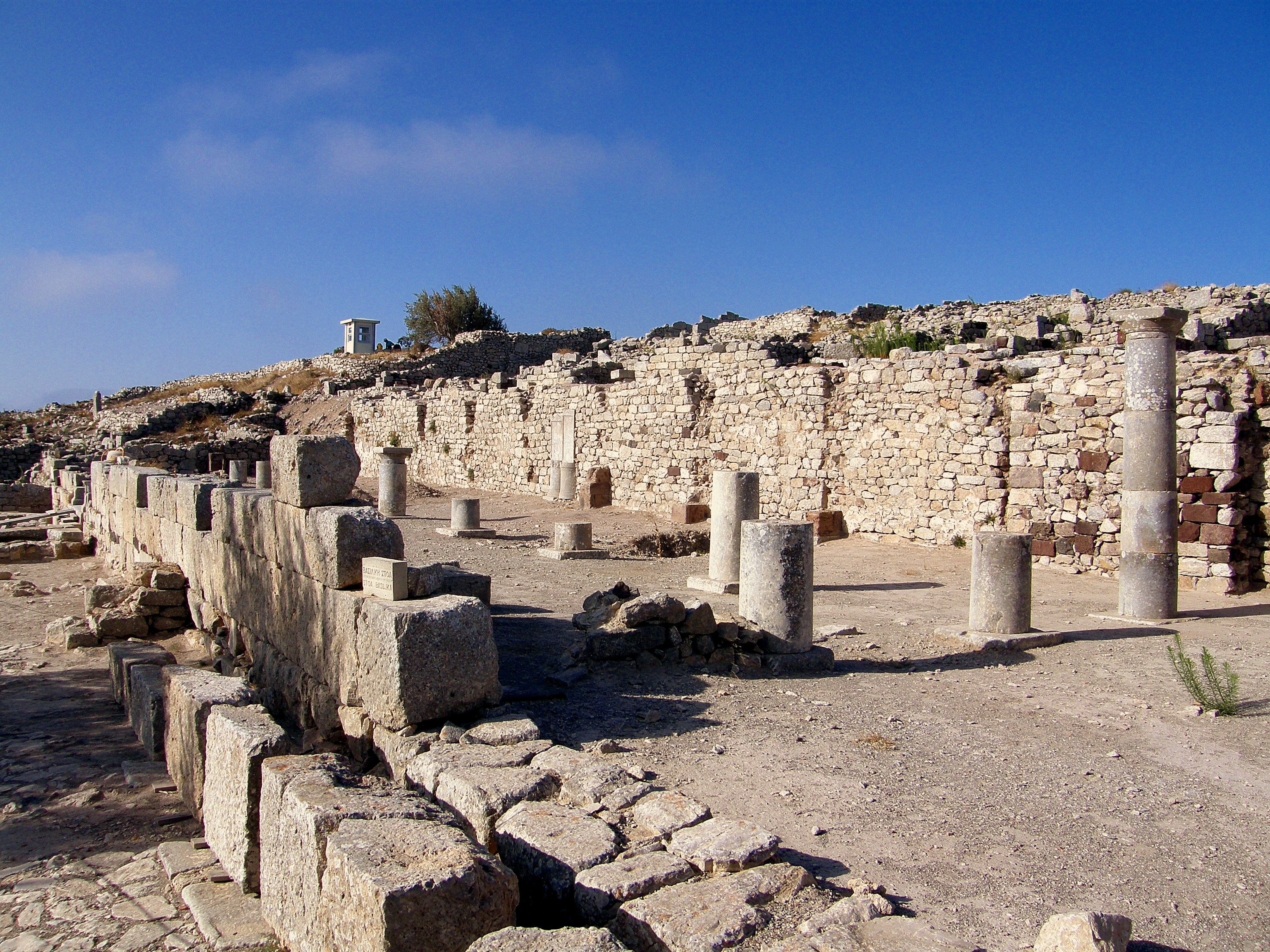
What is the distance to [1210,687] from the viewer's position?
654 cm

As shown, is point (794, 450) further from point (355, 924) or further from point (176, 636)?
point (355, 924)

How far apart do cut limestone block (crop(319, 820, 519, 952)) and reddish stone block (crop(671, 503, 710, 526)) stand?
13204 mm

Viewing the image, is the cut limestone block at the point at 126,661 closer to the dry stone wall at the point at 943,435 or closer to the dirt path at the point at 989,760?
the dirt path at the point at 989,760

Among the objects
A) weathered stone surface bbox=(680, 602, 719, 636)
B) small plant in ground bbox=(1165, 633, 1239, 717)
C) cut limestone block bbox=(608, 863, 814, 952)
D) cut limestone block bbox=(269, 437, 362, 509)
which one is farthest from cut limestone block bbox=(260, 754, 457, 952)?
small plant in ground bbox=(1165, 633, 1239, 717)

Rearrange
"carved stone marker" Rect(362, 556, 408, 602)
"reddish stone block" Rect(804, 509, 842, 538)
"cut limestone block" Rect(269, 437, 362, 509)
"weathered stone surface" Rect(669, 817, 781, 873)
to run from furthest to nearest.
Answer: "reddish stone block" Rect(804, 509, 842, 538) < "cut limestone block" Rect(269, 437, 362, 509) < "carved stone marker" Rect(362, 556, 408, 602) < "weathered stone surface" Rect(669, 817, 781, 873)

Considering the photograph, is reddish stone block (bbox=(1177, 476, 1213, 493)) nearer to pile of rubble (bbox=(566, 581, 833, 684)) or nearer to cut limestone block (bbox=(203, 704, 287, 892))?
pile of rubble (bbox=(566, 581, 833, 684))

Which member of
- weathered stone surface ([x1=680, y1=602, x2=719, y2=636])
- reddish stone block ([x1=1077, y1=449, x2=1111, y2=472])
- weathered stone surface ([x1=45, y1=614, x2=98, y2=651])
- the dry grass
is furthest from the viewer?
reddish stone block ([x1=1077, y1=449, x2=1111, y2=472])

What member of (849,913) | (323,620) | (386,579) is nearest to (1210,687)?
(849,913)

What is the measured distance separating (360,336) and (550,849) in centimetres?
5677

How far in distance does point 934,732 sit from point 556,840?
9.95ft

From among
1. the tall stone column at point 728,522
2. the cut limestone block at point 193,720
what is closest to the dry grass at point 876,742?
the cut limestone block at point 193,720

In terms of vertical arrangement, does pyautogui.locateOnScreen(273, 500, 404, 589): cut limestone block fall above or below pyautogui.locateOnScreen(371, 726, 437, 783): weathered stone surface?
above

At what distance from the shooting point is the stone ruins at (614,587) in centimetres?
347

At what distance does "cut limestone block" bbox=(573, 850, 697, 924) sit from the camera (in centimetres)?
342
